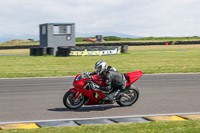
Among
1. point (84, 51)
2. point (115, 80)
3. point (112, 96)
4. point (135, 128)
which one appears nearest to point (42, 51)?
point (84, 51)

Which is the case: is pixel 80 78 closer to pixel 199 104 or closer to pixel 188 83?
pixel 199 104

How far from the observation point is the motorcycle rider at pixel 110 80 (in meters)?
9.04

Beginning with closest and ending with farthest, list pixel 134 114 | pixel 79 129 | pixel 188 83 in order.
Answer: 1. pixel 79 129
2. pixel 134 114
3. pixel 188 83

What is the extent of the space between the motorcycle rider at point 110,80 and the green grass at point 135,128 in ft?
7.36

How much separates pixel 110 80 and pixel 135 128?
9.17ft

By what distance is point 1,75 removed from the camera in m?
19.2

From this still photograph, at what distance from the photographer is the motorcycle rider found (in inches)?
356

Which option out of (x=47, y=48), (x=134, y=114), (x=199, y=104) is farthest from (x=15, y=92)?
(x=47, y=48)

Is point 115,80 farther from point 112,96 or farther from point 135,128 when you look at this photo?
point 135,128

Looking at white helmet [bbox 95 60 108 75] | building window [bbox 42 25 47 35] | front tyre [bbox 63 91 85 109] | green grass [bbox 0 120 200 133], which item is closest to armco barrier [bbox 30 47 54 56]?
building window [bbox 42 25 47 35]

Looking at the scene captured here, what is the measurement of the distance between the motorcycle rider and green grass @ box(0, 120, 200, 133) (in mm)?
2243

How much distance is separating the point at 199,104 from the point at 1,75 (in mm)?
12846

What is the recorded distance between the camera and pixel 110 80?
9.26m

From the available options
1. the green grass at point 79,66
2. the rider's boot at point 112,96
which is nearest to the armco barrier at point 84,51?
the green grass at point 79,66
